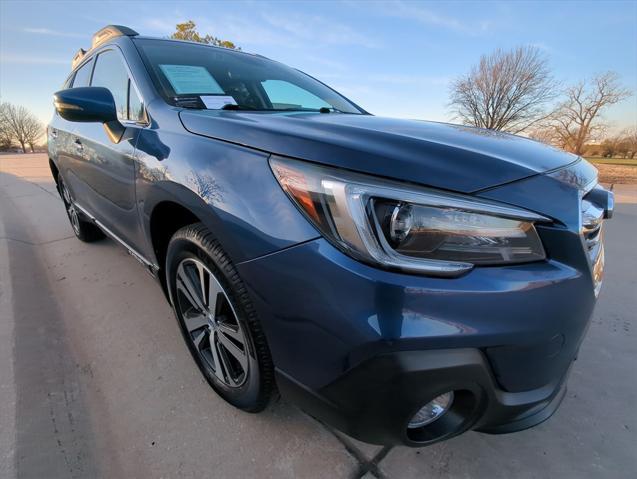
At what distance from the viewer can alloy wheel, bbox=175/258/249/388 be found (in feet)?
4.40

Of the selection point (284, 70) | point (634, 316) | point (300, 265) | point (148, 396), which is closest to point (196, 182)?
point (300, 265)

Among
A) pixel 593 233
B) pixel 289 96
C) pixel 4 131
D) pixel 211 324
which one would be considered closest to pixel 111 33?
pixel 289 96

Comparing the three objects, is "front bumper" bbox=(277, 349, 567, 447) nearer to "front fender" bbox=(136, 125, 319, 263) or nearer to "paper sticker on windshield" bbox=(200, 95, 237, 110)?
"front fender" bbox=(136, 125, 319, 263)

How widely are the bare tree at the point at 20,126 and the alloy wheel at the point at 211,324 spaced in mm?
64078

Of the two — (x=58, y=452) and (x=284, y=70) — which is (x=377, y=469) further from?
(x=284, y=70)

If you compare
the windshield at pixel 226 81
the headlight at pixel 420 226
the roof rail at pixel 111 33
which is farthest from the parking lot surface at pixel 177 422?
the roof rail at pixel 111 33

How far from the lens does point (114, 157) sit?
1.86m

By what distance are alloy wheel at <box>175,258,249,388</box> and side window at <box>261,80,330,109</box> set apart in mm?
1076

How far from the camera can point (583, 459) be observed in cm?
137

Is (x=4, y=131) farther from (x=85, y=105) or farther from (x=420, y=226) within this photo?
(x=420, y=226)

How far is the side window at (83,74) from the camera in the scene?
274cm

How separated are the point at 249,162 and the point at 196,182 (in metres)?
0.27

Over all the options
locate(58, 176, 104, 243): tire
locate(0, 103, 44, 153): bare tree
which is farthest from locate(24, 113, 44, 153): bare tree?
locate(58, 176, 104, 243): tire

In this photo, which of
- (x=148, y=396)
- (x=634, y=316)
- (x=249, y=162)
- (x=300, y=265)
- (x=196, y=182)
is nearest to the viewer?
(x=300, y=265)
